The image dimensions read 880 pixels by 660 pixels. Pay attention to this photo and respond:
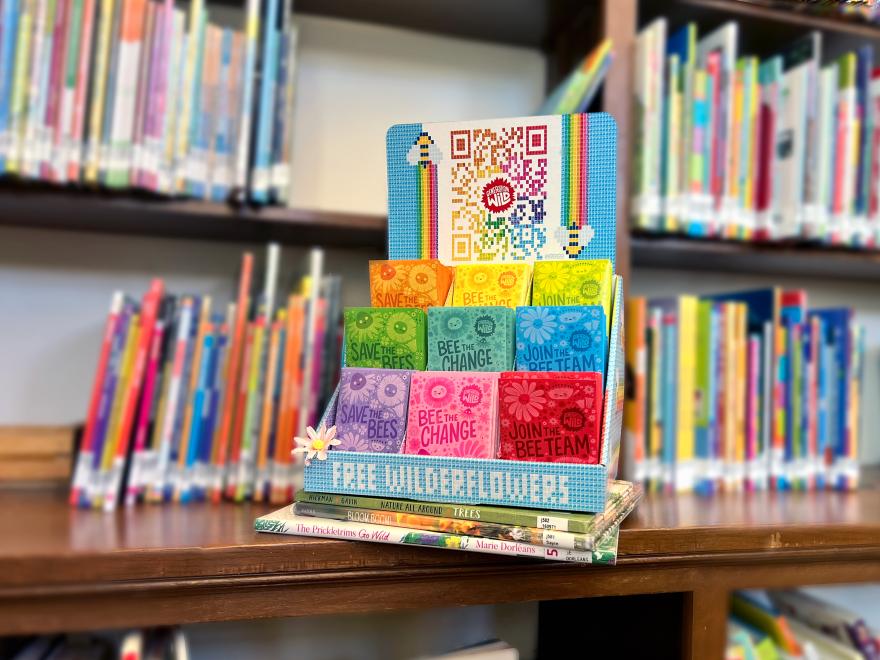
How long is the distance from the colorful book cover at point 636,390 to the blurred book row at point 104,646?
30.2 inches

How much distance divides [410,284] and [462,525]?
0.27m

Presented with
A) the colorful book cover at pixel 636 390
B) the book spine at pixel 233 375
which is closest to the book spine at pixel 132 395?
the book spine at pixel 233 375

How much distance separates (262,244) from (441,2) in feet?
1.90

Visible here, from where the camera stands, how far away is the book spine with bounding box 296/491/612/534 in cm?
65

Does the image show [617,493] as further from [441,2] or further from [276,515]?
[441,2]

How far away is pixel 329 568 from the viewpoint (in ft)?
2.46

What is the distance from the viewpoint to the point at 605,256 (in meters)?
0.77

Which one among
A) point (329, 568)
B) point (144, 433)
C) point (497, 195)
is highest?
point (497, 195)

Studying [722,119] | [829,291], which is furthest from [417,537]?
[829,291]

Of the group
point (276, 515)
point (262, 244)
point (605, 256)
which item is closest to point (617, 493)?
point (605, 256)

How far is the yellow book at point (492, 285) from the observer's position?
29.7 inches

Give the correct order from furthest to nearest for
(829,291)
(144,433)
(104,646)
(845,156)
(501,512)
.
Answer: (829,291)
(845,156)
(144,433)
(104,646)
(501,512)

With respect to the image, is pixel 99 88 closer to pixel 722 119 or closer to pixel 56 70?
pixel 56 70

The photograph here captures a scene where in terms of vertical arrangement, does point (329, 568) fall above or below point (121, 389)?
below
